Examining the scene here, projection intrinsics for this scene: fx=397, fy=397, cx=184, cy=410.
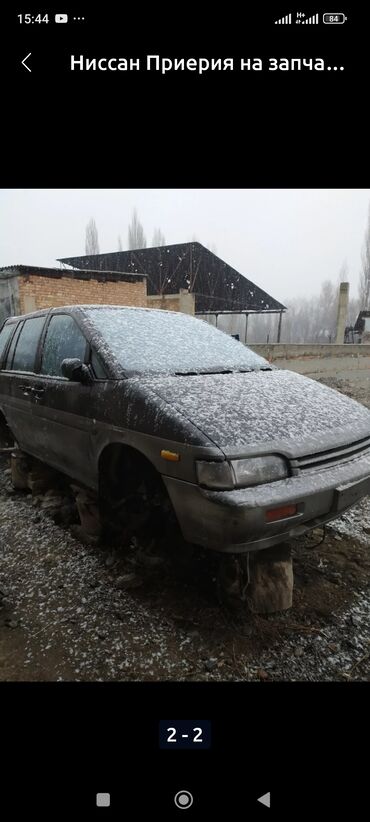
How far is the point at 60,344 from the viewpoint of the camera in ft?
9.91

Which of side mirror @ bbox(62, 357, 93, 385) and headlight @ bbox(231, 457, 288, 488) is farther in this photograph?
side mirror @ bbox(62, 357, 93, 385)

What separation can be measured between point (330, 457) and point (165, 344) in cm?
133

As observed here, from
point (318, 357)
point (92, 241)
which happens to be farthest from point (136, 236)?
point (318, 357)

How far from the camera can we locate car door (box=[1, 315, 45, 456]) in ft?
11.2

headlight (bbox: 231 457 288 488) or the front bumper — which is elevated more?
headlight (bbox: 231 457 288 488)

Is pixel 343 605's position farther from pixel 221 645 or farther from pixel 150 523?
pixel 150 523

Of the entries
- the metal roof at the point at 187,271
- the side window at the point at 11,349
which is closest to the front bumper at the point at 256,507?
the side window at the point at 11,349

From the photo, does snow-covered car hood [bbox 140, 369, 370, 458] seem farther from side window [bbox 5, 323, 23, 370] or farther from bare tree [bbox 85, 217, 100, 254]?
bare tree [bbox 85, 217, 100, 254]

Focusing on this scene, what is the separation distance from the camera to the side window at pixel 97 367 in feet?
7.75

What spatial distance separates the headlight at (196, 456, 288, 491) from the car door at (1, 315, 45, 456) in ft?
7.02

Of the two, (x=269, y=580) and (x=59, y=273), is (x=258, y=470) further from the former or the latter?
(x=59, y=273)

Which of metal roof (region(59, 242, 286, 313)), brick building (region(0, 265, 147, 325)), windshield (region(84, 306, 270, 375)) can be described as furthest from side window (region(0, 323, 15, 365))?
metal roof (region(59, 242, 286, 313))
